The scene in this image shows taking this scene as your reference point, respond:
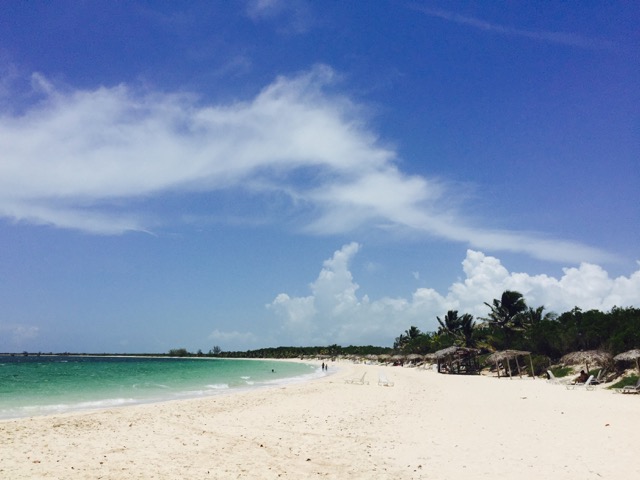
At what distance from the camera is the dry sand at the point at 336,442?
8.02 meters

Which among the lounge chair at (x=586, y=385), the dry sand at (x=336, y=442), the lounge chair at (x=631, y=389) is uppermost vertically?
the dry sand at (x=336, y=442)

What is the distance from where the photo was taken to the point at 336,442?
1051 centimetres

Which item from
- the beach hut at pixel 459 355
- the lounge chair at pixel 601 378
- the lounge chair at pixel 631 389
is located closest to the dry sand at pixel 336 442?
the lounge chair at pixel 631 389

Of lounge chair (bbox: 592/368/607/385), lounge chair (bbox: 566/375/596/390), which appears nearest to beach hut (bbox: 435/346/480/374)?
lounge chair (bbox: 592/368/607/385)

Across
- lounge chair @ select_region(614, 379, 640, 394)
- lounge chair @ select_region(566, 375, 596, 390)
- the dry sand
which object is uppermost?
the dry sand

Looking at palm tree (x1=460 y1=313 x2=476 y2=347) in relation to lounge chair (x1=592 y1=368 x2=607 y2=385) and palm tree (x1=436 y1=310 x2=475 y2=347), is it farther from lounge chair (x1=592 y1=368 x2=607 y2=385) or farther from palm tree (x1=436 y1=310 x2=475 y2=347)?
lounge chair (x1=592 y1=368 x2=607 y2=385)

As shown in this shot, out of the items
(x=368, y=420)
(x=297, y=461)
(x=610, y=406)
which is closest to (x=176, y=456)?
(x=297, y=461)

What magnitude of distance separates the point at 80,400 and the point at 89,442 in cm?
1443

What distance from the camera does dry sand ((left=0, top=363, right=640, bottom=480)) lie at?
316 inches

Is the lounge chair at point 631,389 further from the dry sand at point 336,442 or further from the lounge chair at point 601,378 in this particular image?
the dry sand at point 336,442

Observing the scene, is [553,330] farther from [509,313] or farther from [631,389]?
[631,389]

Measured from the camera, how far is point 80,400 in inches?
894

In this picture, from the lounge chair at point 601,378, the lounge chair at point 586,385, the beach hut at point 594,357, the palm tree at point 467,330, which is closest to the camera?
the lounge chair at point 586,385

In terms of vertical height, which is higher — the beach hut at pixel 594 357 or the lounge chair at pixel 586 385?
the beach hut at pixel 594 357
